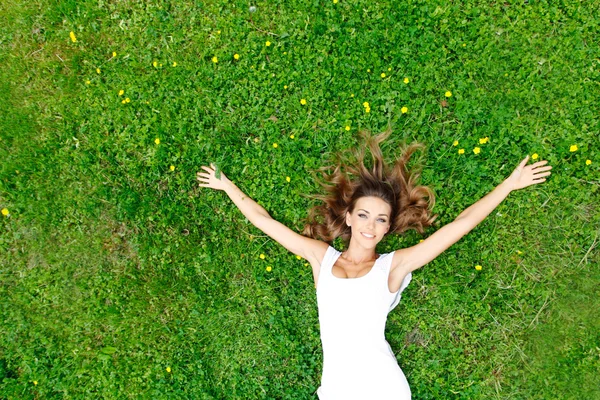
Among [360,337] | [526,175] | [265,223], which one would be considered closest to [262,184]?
[265,223]

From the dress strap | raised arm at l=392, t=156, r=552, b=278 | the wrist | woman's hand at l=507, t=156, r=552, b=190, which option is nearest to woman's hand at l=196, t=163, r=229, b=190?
the dress strap

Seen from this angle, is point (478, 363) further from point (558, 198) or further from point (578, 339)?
point (558, 198)

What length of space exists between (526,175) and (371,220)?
1.79 meters

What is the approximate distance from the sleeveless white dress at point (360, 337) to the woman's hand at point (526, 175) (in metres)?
1.56

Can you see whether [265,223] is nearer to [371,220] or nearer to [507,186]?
[371,220]

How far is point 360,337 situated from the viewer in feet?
13.4

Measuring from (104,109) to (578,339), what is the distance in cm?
588

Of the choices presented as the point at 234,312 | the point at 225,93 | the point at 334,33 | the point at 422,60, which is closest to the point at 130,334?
the point at 234,312

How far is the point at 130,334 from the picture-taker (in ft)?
16.1

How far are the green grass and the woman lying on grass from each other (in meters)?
0.28

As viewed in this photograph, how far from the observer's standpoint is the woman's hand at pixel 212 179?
4.76 metres

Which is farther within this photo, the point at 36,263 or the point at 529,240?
the point at 36,263

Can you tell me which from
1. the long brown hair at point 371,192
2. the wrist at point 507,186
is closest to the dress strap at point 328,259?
the long brown hair at point 371,192

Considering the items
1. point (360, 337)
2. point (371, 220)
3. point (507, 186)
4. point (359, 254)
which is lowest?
point (360, 337)
